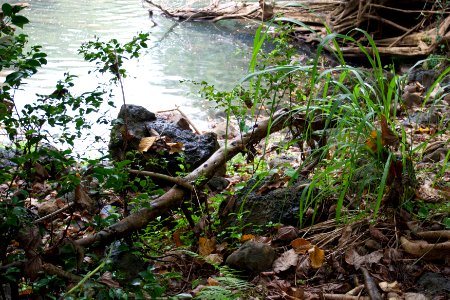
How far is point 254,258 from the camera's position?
2537mm

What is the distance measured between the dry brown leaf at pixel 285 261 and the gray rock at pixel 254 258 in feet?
0.09

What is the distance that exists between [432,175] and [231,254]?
1.27 metres

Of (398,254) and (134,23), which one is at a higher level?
(398,254)

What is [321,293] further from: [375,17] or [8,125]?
[375,17]

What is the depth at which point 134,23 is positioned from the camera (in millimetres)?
12969

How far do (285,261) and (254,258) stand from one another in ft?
0.49

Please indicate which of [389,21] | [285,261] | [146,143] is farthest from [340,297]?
[389,21]

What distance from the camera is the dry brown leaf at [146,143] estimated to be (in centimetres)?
425

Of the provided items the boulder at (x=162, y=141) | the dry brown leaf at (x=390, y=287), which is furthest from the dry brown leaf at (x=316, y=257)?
the boulder at (x=162, y=141)

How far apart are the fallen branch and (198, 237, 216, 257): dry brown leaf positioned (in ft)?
0.80

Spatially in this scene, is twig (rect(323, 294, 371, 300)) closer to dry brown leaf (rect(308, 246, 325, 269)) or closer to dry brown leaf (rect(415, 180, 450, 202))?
dry brown leaf (rect(308, 246, 325, 269))

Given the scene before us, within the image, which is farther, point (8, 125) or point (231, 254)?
point (231, 254)

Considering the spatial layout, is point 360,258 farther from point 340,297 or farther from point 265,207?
point 265,207

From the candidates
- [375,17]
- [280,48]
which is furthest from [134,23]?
[280,48]
